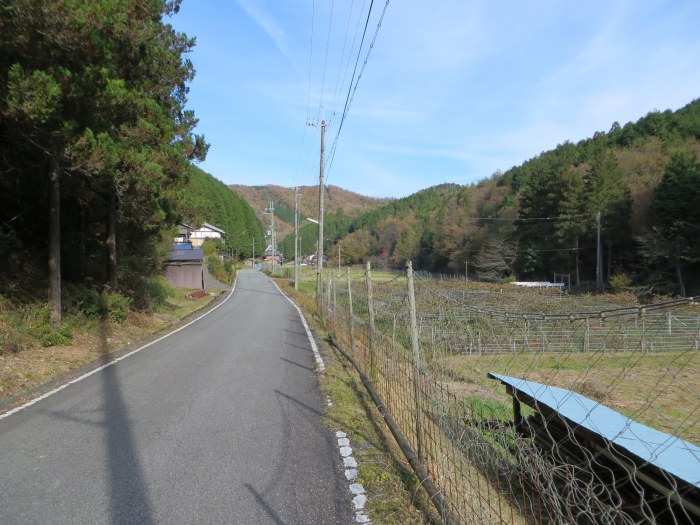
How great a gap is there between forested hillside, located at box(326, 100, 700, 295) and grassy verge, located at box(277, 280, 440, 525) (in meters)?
16.8

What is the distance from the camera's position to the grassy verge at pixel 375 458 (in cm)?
340

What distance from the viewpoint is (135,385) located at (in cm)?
711

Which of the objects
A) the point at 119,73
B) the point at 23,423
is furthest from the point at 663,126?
the point at 23,423

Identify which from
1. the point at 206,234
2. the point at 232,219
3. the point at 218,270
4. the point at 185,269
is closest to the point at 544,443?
Answer: the point at 185,269

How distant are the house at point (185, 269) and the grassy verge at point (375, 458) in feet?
101

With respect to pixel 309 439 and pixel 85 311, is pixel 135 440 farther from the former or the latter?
pixel 85 311

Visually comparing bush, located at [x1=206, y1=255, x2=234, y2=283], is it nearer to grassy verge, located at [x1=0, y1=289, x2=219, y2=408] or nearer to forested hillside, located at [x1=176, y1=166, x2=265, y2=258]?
forested hillside, located at [x1=176, y1=166, x2=265, y2=258]

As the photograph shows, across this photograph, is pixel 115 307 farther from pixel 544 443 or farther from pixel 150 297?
pixel 544 443

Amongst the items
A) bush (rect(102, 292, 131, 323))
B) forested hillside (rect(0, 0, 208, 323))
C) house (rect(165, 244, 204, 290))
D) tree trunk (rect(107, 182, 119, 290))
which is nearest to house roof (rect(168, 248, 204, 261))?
house (rect(165, 244, 204, 290))

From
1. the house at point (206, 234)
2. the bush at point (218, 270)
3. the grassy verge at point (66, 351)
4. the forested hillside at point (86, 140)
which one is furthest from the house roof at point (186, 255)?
the house at point (206, 234)

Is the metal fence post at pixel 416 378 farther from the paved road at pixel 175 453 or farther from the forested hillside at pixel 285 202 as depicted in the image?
the forested hillside at pixel 285 202

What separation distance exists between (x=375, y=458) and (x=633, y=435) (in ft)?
7.30

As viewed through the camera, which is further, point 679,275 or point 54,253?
point 679,275

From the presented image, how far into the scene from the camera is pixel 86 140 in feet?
29.1
